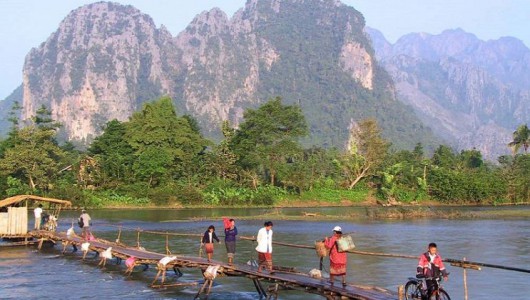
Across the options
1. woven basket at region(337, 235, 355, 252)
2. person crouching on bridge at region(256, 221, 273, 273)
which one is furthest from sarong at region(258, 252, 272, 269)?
woven basket at region(337, 235, 355, 252)

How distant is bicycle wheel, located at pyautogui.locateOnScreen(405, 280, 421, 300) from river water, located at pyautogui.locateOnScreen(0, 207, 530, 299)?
17.0 feet

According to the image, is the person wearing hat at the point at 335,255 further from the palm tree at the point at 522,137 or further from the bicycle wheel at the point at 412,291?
the palm tree at the point at 522,137

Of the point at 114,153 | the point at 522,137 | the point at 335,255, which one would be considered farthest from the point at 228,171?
the point at 335,255

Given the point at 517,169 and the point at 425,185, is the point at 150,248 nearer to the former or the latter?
the point at 425,185

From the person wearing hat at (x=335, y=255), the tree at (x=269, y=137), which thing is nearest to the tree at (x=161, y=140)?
the tree at (x=269, y=137)

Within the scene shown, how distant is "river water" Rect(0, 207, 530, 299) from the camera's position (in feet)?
76.7

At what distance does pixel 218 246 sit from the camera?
37.7 m

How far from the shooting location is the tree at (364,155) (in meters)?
85.0

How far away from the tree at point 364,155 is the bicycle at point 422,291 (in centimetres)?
6762

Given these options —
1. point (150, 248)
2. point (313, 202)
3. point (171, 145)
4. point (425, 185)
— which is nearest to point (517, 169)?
point (425, 185)

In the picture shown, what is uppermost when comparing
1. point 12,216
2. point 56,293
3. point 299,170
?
point 299,170

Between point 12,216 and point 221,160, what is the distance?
45930mm

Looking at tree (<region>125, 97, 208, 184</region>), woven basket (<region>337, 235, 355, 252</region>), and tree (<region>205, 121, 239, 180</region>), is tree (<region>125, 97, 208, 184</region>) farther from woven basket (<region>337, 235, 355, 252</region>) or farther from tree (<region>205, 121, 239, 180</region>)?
woven basket (<region>337, 235, 355, 252</region>)

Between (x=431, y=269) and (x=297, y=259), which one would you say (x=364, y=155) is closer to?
(x=297, y=259)
